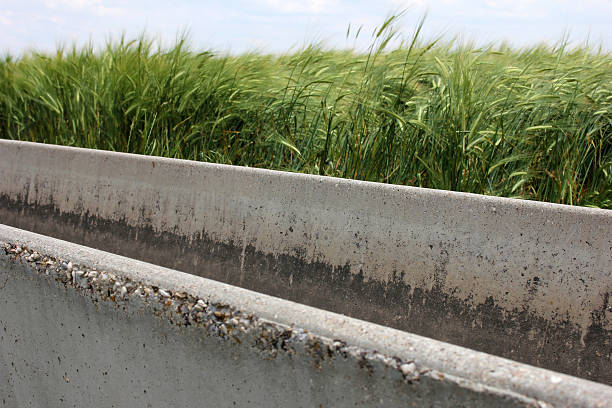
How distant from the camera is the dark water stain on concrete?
1666 millimetres

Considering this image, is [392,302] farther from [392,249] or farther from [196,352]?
[196,352]

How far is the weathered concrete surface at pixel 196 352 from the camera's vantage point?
0.69 m

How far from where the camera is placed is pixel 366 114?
256cm

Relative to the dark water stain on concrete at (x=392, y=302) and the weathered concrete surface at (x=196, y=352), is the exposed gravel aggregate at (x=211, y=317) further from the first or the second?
the dark water stain on concrete at (x=392, y=302)

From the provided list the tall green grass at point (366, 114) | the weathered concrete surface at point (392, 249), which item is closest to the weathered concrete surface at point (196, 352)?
the weathered concrete surface at point (392, 249)

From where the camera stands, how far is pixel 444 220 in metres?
1.75

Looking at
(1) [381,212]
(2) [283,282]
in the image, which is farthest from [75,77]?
(1) [381,212]

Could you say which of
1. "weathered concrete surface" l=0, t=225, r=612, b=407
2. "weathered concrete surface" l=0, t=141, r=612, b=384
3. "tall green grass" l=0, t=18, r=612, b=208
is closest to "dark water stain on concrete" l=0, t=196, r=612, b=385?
"weathered concrete surface" l=0, t=141, r=612, b=384

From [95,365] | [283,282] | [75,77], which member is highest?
[75,77]

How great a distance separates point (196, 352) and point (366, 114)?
1.85 m

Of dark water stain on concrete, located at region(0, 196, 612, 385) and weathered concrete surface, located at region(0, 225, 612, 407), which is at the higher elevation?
weathered concrete surface, located at region(0, 225, 612, 407)

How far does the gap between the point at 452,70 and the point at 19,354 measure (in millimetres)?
2014

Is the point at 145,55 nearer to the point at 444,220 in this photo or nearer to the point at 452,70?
the point at 452,70

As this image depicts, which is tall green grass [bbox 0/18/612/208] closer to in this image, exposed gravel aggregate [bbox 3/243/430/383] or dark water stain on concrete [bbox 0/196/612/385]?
dark water stain on concrete [bbox 0/196/612/385]
